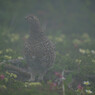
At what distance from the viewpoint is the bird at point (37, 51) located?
5082 mm

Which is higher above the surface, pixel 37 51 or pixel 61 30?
pixel 61 30

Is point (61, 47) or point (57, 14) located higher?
point (57, 14)

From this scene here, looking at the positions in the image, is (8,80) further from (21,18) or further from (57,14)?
(57,14)

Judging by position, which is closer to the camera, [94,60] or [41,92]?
[41,92]

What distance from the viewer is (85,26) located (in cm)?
1069

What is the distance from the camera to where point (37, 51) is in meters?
5.04

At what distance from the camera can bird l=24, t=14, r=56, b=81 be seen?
16.7ft

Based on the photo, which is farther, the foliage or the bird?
the foliage

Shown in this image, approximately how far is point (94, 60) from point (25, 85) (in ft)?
7.96

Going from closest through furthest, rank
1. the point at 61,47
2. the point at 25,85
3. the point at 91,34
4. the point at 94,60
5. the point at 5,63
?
the point at 25,85 → the point at 5,63 → the point at 94,60 → the point at 61,47 → the point at 91,34

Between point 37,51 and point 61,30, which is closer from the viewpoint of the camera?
point 37,51

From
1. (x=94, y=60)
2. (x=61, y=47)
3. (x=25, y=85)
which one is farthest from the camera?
(x=61, y=47)

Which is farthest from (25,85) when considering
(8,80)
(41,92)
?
(41,92)

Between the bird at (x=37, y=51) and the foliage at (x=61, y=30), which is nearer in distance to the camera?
the bird at (x=37, y=51)
